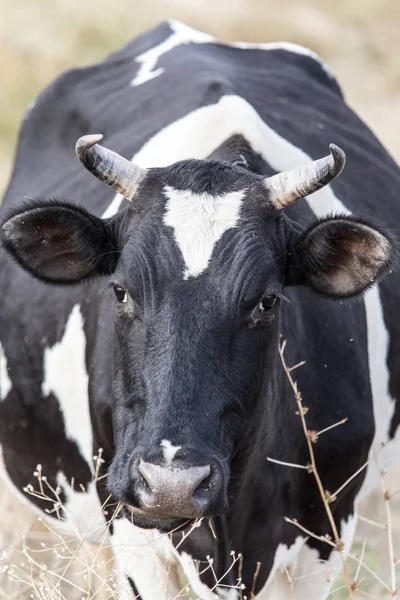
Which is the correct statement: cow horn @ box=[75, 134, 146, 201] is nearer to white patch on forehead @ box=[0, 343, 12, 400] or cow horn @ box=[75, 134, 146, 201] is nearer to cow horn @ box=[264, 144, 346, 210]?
cow horn @ box=[264, 144, 346, 210]

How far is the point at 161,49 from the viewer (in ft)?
→ 20.6

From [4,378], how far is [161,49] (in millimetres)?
1986

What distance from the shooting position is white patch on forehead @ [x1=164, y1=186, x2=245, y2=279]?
12.2 ft

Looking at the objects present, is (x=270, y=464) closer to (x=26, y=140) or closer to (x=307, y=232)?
(x=307, y=232)

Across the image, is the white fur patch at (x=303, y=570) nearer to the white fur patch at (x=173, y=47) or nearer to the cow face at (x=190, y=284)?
the cow face at (x=190, y=284)

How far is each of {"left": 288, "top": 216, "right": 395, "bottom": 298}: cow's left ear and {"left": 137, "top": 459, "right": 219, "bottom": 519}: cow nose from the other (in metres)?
0.96

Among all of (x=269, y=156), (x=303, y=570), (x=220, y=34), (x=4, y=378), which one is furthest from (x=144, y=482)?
(x=220, y=34)

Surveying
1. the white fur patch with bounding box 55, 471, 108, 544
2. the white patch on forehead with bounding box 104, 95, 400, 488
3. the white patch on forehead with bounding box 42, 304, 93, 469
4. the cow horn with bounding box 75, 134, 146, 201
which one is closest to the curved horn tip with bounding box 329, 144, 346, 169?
the cow horn with bounding box 75, 134, 146, 201

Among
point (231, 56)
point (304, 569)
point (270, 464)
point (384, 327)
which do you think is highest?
point (231, 56)

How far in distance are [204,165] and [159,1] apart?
41.3 feet

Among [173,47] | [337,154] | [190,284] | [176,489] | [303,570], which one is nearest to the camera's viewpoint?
[176,489]

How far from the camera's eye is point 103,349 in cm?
459

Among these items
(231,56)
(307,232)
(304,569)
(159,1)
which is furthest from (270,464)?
(159,1)

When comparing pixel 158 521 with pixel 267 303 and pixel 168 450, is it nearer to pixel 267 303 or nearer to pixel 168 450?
pixel 168 450
